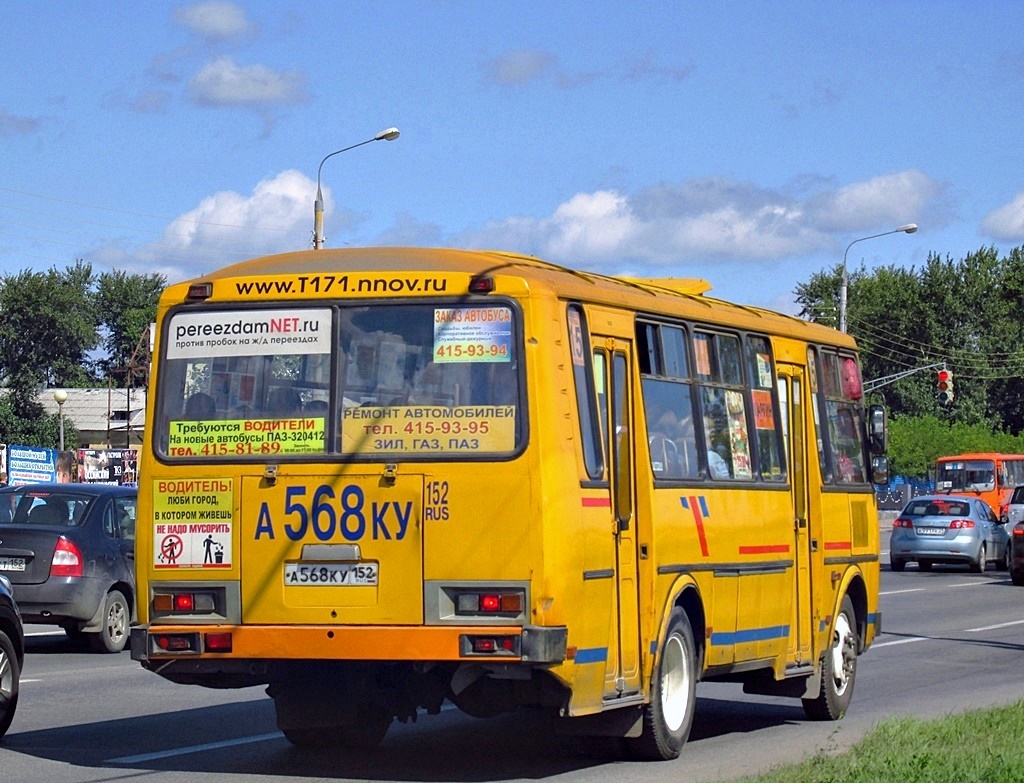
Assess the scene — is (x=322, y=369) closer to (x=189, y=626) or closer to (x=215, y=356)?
(x=215, y=356)

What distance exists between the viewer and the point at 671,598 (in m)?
10.1

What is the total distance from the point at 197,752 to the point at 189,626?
61.8 inches

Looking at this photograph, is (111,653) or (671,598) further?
(111,653)

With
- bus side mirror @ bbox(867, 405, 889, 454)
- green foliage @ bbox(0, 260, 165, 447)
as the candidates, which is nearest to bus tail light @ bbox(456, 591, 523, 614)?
bus side mirror @ bbox(867, 405, 889, 454)

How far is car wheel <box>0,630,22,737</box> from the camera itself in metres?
10.8

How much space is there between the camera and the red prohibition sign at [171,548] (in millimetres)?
9312

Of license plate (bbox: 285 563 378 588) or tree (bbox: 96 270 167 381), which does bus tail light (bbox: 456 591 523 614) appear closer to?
license plate (bbox: 285 563 378 588)

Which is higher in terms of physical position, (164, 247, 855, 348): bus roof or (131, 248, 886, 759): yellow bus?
(164, 247, 855, 348): bus roof

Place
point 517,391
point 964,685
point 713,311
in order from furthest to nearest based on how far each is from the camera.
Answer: point 964,685, point 713,311, point 517,391

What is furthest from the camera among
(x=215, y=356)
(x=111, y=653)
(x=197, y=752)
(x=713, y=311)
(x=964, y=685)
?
(x=111, y=653)

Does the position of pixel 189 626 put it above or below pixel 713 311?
below

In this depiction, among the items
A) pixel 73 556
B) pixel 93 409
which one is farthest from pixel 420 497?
pixel 93 409

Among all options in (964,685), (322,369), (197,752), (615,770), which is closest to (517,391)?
(322,369)

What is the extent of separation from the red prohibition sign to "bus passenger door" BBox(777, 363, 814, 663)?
15.5ft
